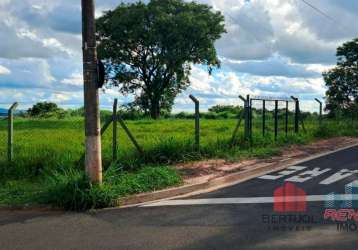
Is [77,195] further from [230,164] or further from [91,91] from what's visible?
[230,164]

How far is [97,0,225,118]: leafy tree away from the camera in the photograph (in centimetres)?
4044

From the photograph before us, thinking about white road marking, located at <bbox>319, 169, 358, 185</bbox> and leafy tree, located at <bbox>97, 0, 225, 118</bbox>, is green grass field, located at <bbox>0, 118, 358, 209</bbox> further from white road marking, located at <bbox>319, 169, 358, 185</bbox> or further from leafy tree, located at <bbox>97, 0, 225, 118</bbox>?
leafy tree, located at <bbox>97, 0, 225, 118</bbox>

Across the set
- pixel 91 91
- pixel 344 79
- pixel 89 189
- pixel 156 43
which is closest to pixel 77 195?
pixel 89 189

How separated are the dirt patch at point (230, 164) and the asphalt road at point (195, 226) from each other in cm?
152

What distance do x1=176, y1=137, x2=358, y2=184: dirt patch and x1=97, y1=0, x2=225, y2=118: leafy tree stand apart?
26712mm

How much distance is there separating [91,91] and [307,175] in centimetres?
549

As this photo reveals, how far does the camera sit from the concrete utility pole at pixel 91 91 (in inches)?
305

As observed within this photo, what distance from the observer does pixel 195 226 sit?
6.29m

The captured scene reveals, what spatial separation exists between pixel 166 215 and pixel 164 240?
1.24 meters

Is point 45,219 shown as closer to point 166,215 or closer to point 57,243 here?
point 57,243

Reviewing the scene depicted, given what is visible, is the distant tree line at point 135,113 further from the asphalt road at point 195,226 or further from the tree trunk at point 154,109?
the asphalt road at point 195,226

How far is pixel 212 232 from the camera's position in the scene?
19.6ft

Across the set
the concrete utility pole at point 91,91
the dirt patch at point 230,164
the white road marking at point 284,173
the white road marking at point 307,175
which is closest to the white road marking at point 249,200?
the concrete utility pole at point 91,91

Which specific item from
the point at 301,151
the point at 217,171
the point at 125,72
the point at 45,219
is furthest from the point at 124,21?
the point at 45,219
